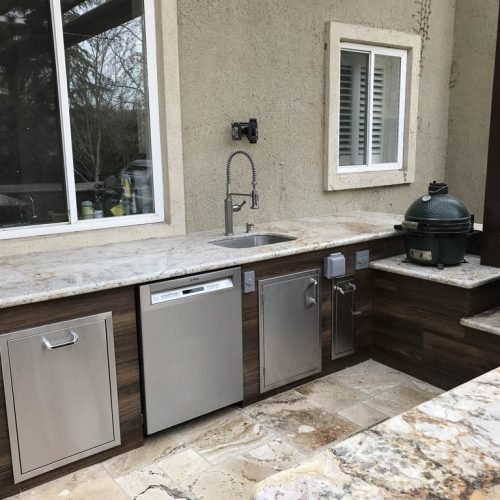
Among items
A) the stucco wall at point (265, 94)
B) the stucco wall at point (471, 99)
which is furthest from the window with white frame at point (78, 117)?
the stucco wall at point (471, 99)

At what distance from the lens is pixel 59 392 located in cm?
222

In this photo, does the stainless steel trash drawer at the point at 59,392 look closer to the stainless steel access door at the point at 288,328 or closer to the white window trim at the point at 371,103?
the stainless steel access door at the point at 288,328

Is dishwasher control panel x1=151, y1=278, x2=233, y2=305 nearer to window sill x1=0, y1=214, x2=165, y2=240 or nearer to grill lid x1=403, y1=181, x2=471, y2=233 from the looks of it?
window sill x1=0, y1=214, x2=165, y2=240

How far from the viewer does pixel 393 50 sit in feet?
15.0

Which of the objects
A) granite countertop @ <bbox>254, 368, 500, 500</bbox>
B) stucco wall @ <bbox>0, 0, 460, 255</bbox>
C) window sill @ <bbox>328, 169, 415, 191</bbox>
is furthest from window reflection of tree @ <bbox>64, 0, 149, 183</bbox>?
granite countertop @ <bbox>254, 368, 500, 500</bbox>

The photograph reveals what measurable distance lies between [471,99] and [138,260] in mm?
3843

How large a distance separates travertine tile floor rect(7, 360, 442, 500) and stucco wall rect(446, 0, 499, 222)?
8.61 feet

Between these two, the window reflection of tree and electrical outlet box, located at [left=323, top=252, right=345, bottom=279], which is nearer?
the window reflection of tree

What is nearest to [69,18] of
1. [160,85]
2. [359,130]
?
[160,85]

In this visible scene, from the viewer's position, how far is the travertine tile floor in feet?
7.36

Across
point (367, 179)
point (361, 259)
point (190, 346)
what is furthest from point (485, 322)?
point (367, 179)

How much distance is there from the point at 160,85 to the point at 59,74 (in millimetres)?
612

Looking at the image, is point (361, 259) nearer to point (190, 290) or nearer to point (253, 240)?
point (253, 240)

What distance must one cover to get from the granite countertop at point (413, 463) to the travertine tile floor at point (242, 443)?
1392 millimetres
